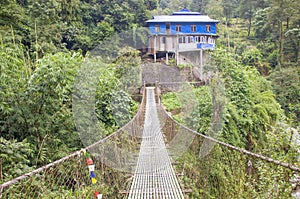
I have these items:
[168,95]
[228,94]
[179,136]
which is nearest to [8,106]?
[179,136]

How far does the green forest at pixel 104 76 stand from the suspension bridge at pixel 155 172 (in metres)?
0.28

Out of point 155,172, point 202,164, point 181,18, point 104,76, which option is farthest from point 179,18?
point 155,172

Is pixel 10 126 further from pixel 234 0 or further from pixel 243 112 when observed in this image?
pixel 234 0

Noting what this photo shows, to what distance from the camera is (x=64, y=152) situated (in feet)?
9.70

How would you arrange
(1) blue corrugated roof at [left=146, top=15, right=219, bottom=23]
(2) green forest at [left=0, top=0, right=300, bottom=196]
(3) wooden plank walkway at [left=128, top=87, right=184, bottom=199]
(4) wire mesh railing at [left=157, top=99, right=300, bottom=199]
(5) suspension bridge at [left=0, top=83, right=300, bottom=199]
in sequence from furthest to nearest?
(1) blue corrugated roof at [left=146, top=15, right=219, bottom=23] < (4) wire mesh railing at [left=157, top=99, right=300, bottom=199] < (2) green forest at [left=0, top=0, right=300, bottom=196] < (3) wooden plank walkway at [left=128, top=87, right=184, bottom=199] < (5) suspension bridge at [left=0, top=83, right=300, bottom=199]

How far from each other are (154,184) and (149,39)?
10.4 meters

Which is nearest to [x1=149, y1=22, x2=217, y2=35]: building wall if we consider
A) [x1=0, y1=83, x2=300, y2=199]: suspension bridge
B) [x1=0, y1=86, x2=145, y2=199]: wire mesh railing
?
[x1=0, y1=83, x2=300, y2=199]: suspension bridge

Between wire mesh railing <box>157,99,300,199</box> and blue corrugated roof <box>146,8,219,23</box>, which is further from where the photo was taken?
blue corrugated roof <box>146,8,219,23</box>

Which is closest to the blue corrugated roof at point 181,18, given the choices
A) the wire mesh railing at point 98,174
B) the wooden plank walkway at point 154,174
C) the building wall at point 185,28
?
the building wall at point 185,28

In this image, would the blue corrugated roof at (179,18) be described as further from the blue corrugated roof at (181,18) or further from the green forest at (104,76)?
the green forest at (104,76)

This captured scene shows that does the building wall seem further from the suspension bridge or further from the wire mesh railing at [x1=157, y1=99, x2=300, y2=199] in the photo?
the wire mesh railing at [x1=157, y1=99, x2=300, y2=199]

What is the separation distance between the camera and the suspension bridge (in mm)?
1797

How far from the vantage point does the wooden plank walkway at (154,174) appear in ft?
7.46

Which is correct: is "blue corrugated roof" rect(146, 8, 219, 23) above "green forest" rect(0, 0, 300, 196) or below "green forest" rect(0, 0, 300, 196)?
above
